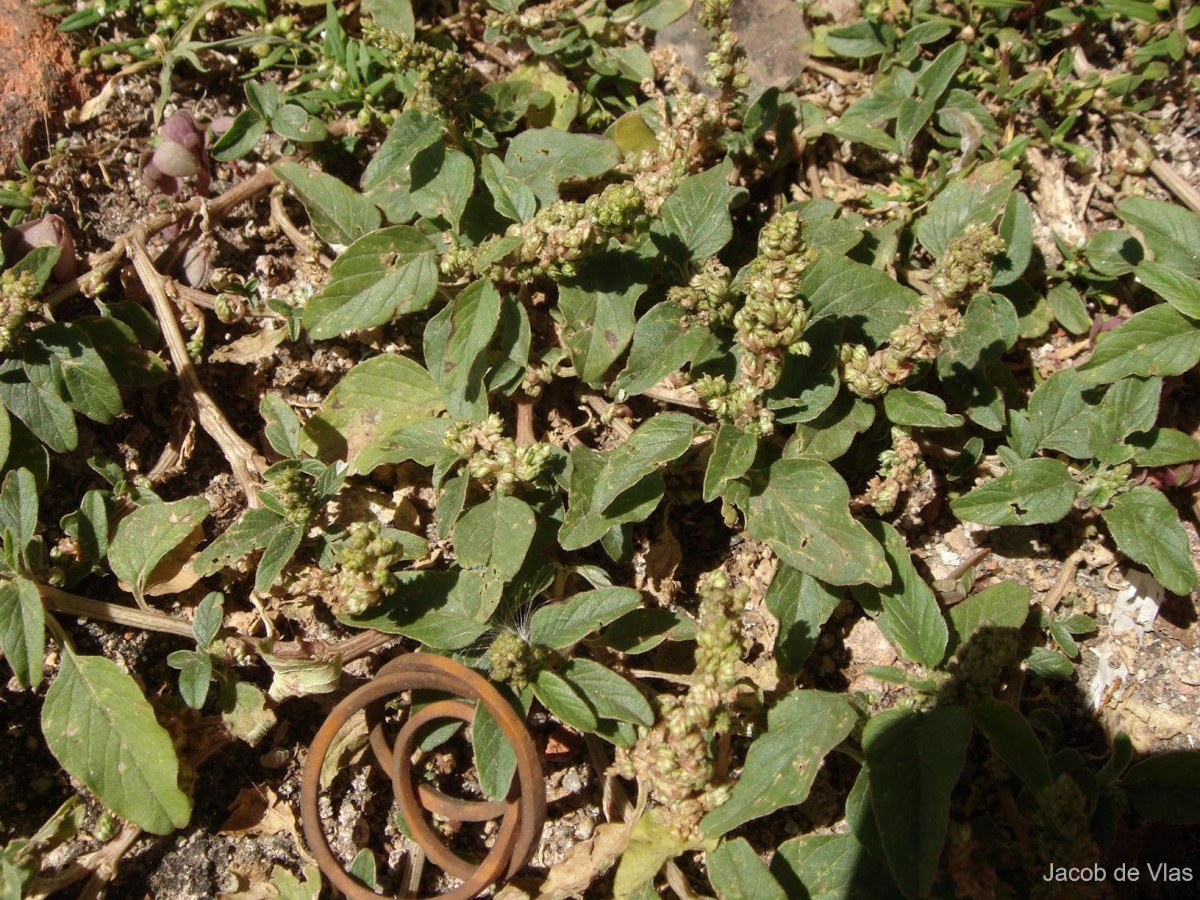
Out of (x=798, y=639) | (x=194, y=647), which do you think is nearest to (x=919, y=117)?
(x=798, y=639)

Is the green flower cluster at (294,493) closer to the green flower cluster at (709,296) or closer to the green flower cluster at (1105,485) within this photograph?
the green flower cluster at (709,296)

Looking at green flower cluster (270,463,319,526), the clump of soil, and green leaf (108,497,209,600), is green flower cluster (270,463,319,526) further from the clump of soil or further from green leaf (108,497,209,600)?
the clump of soil

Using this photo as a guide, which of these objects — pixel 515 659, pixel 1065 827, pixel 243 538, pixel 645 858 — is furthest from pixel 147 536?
pixel 1065 827

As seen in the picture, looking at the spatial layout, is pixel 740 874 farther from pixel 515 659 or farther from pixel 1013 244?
pixel 1013 244

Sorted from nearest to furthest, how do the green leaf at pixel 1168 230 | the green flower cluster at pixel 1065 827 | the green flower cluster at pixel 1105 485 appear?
the green flower cluster at pixel 1065 827
the green flower cluster at pixel 1105 485
the green leaf at pixel 1168 230

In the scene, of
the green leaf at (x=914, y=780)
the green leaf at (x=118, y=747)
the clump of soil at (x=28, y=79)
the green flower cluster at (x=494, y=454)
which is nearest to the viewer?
the green leaf at (x=914, y=780)

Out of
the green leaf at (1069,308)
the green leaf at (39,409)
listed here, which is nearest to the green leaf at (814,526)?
the green leaf at (1069,308)

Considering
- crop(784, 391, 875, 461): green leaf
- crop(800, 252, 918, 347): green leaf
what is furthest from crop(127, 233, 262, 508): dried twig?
crop(800, 252, 918, 347): green leaf

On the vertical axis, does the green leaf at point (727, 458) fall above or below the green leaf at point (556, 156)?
below
